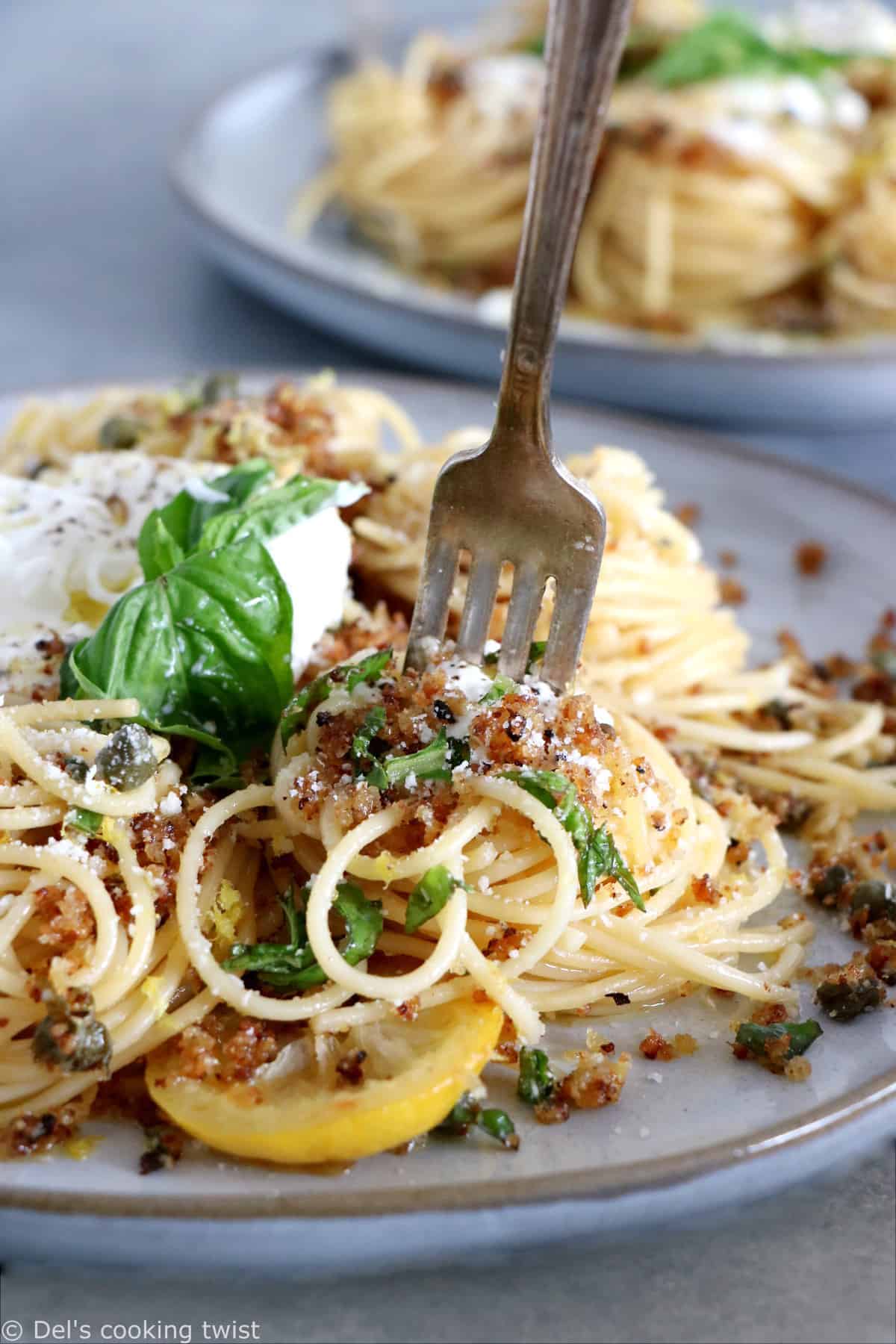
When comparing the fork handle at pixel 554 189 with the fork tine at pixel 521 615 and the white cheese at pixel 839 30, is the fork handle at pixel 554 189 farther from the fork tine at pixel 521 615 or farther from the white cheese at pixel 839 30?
the white cheese at pixel 839 30

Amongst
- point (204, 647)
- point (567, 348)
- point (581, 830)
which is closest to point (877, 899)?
point (581, 830)

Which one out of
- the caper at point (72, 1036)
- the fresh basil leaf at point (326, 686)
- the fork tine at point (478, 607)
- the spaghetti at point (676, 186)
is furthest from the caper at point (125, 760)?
the spaghetti at point (676, 186)

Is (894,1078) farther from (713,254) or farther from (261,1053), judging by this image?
(713,254)

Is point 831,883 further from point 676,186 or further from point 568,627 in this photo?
point 676,186

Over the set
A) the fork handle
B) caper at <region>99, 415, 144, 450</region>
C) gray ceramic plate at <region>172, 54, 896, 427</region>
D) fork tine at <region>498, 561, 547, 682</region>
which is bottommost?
gray ceramic plate at <region>172, 54, 896, 427</region>

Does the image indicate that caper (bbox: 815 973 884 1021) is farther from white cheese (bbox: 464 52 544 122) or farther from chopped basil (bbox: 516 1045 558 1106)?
white cheese (bbox: 464 52 544 122)

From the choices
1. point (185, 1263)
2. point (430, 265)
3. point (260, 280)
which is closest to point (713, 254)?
point (430, 265)

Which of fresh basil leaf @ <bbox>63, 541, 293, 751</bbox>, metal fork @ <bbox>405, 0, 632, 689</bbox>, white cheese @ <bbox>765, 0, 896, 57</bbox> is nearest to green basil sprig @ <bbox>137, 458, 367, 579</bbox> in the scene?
fresh basil leaf @ <bbox>63, 541, 293, 751</bbox>
